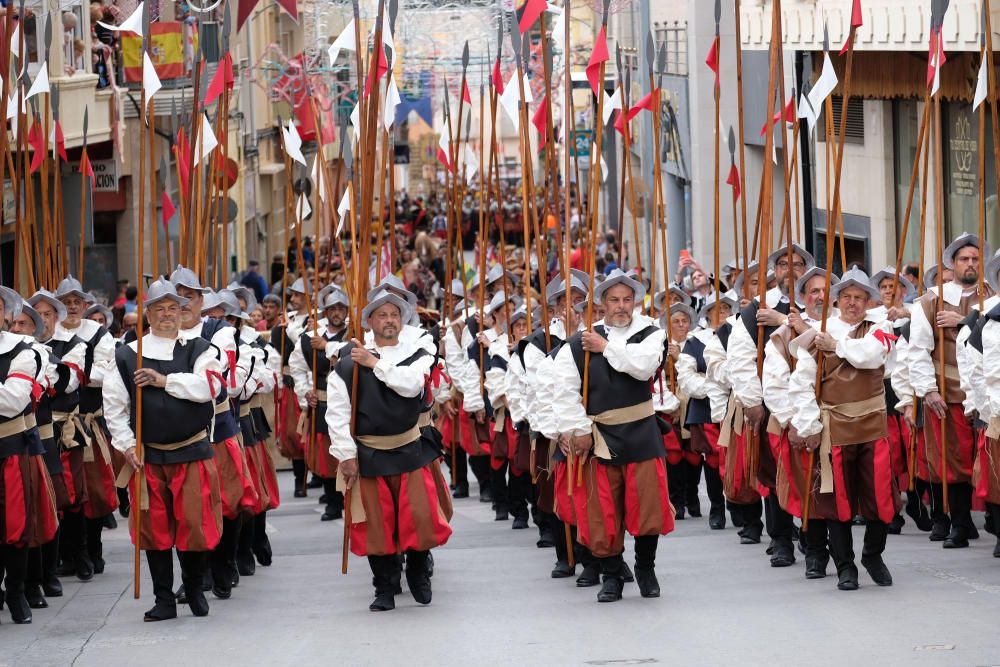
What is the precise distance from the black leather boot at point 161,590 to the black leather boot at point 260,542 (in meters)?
1.88

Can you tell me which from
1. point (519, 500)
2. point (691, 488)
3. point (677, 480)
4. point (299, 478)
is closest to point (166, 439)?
point (519, 500)

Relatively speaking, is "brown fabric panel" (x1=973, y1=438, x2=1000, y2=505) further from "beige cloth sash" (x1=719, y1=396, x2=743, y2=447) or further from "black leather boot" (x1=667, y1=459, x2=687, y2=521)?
"black leather boot" (x1=667, y1=459, x2=687, y2=521)

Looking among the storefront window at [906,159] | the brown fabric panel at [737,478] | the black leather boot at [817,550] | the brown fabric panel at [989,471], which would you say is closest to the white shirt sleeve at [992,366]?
the brown fabric panel at [989,471]

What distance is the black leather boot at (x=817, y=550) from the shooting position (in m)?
9.23

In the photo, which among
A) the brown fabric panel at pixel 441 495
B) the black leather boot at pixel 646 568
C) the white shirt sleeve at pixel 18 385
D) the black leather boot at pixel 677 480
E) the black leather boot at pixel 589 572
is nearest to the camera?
the white shirt sleeve at pixel 18 385

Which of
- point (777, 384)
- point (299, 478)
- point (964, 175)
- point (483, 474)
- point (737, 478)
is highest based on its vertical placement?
point (964, 175)

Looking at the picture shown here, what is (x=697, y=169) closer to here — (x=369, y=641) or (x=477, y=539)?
(x=477, y=539)

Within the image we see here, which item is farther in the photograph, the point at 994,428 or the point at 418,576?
the point at 994,428

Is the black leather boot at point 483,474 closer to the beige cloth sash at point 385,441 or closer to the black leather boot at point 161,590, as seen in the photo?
the beige cloth sash at point 385,441

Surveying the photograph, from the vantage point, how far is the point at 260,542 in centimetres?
1079

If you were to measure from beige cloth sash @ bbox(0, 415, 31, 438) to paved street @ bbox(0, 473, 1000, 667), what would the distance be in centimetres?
95

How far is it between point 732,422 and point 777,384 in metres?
1.28

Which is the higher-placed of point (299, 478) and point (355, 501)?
point (355, 501)

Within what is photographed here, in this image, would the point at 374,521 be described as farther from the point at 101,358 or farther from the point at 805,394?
the point at 101,358
